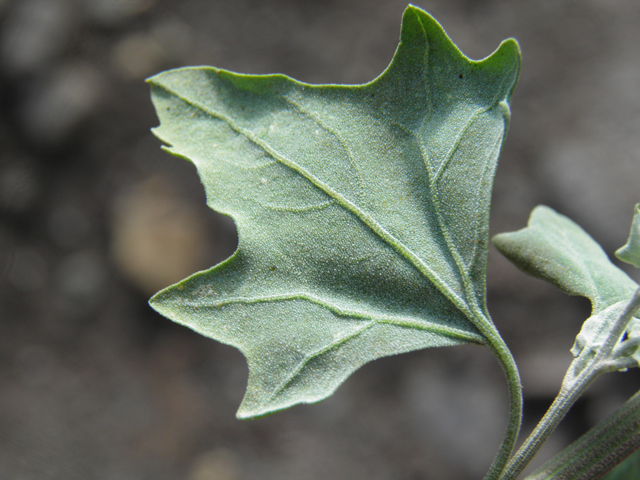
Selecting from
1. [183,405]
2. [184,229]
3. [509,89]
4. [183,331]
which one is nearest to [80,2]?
[184,229]

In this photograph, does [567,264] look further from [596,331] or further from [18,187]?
[18,187]

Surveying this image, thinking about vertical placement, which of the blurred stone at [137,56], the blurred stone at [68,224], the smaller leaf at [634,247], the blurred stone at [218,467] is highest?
the blurred stone at [137,56]

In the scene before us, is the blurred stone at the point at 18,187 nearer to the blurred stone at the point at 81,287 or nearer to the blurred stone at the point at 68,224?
the blurred stone at the point at 68,224

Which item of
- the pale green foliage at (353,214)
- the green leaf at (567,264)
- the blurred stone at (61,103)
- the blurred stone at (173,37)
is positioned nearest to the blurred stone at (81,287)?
the blurred stone at (61,103)

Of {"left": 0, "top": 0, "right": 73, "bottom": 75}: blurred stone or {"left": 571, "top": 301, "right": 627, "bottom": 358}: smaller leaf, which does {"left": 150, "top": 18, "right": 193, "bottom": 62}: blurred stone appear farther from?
{"left": 571, "top": 301, "right": 627, "bottom": 358}: smaller leaf

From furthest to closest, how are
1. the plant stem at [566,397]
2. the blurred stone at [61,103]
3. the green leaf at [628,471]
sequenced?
the blurred stone at [61,103], the green leaf at [628,471], the plant stem at [566,397]

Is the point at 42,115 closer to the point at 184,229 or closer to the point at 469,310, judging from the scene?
the point at 184,229

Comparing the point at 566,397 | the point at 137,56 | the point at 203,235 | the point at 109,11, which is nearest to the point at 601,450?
the point at 566,397

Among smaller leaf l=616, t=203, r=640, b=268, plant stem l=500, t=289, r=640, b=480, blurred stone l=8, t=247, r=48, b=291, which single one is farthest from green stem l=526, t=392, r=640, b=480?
blurred stone l=8, t=247, r=48, b=291
